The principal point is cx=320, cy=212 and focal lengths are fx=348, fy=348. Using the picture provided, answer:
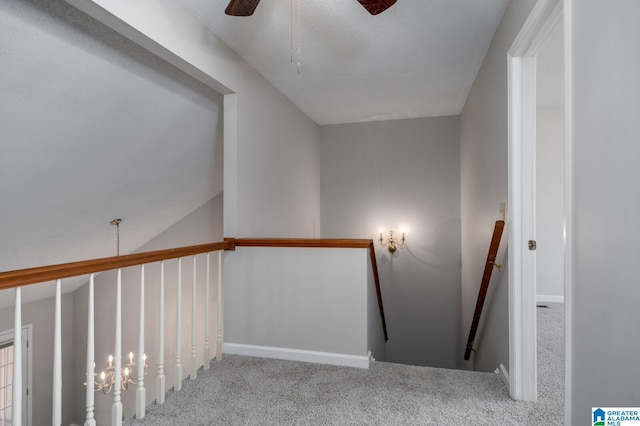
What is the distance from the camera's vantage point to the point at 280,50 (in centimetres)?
281

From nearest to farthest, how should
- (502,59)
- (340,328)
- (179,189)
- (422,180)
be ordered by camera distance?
1. (502,59)
2. (340,328)
3. (179,189)
4. (422,180)

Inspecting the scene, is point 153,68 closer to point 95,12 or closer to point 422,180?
point 95,12

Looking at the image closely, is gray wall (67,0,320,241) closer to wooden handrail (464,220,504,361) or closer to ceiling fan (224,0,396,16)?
ceiling fan (224,0,396,16)

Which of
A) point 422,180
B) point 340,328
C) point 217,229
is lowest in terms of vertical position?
point 340,328

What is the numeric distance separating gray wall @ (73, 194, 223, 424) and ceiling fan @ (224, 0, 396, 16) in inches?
117

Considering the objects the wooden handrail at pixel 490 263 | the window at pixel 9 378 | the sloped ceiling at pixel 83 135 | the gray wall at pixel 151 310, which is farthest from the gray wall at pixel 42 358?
the wooden handrail at pixel 490 263

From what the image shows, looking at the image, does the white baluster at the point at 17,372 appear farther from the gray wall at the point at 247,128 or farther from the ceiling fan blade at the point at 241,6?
the ceiling fan blade at the point at 241,6

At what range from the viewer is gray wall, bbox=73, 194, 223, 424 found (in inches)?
171

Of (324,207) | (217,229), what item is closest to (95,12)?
(217,229)

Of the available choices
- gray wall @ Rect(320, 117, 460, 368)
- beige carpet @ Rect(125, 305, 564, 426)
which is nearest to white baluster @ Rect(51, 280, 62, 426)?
beige carpet @ Rect(125, 305, 564, 426)

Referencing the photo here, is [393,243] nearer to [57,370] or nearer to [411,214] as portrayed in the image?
[411,214]

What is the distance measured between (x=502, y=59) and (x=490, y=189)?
3.05 feet

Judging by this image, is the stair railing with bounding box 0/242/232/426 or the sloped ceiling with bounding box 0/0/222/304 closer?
the stair railing with bounding box 0/242/232/426

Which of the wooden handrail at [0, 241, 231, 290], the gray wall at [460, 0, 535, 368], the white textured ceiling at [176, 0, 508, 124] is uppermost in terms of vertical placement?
the white textured ceiling at [176, 0, 508, 124]
